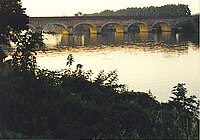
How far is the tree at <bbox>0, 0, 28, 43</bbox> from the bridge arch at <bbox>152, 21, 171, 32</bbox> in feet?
261

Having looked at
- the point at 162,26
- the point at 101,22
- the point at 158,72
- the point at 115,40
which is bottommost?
the point at 158,72

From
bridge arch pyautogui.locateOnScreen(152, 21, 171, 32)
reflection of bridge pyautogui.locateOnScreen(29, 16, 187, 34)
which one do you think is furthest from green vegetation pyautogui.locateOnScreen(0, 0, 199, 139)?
bridge arch pyautogui.locateOnScreen(152, 21, 171, 32)

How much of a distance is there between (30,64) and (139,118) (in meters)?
3.83

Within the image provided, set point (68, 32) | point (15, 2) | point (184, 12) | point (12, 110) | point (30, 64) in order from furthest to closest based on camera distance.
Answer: point (184, 12) → point (68, 32) → point (15, 2) → point (30, 64) → point (12, 110)

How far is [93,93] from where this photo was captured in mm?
11414

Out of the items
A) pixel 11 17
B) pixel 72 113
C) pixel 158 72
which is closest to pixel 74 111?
pixel 72 113

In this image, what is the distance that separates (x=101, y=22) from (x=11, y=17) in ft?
237

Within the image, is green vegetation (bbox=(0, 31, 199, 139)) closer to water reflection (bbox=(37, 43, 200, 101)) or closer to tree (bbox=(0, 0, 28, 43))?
tree (bbox=(0, 0, 28, 43))

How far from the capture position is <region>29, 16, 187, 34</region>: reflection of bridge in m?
75.6

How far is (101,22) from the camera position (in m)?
84.7

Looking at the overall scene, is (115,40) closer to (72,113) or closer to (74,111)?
(74,111)

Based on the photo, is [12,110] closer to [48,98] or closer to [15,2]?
[48,98]

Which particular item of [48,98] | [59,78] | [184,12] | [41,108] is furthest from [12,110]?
[184,12]

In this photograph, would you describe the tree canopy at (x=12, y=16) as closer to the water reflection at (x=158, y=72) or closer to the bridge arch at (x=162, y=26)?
the water reflection at (x=158, y=72)
